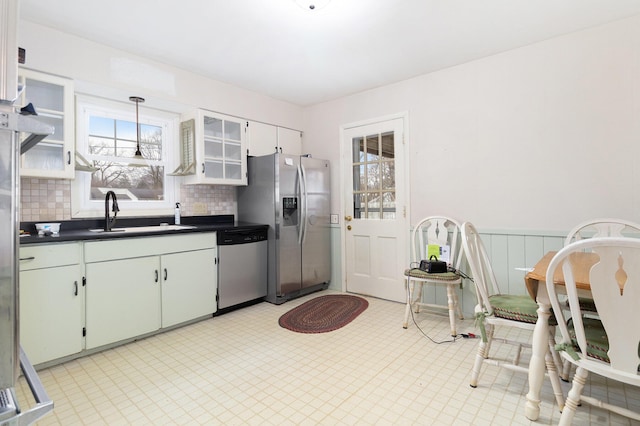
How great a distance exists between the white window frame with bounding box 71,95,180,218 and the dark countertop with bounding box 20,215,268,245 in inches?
2.8

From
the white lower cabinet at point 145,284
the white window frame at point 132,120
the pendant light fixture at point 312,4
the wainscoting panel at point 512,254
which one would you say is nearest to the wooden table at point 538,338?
the wainscoting panel at point 512,254

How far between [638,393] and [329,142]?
3516mm

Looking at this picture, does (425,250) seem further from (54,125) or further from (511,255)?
(54,125)

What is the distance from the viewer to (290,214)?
3.73m

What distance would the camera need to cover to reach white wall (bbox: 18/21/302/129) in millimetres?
2451

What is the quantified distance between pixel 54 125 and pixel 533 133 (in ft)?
12.7

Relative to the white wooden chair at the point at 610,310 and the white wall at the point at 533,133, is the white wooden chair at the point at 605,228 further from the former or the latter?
the white wooden chair at the point at 610,310

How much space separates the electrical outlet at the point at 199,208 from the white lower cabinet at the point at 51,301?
1408 mm

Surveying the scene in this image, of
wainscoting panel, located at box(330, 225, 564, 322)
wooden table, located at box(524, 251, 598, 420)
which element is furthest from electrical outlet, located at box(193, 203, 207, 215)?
wooden table, located at box(524, 251, 598, 420)

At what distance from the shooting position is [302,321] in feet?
10.2

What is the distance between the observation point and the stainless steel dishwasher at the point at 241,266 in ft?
10.7

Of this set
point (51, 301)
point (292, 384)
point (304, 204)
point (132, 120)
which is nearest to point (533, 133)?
point (304, 204)

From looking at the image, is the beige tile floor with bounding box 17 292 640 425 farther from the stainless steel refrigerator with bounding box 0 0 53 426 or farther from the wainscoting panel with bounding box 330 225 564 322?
the stainless steel refrigerator with bounding box 0 0 53 426

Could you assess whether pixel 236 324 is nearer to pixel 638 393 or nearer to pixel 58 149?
pixel 58 149
